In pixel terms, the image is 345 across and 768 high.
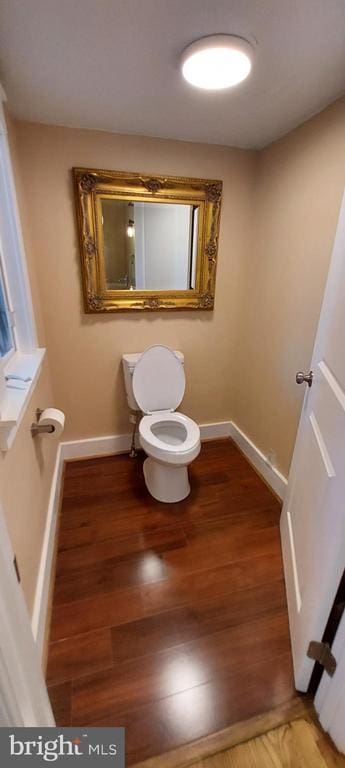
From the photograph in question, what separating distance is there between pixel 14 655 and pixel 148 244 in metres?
1.92

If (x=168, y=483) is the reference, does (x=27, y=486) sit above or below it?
above

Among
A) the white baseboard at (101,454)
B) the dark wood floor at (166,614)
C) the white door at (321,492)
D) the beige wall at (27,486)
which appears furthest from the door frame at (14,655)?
the white door at (321,492)

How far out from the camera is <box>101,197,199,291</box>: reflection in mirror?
1.86 meters

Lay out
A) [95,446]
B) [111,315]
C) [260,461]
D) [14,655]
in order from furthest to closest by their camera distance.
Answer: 1. [95,446]
2. [260,461]
3. [111,315]
4. [14,655]

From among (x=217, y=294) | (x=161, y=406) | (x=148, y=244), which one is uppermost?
(x=148, y=244)

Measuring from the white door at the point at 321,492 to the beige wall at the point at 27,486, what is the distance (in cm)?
94

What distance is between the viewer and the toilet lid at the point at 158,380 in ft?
6.57

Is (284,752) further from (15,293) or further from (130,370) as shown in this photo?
(15,293)

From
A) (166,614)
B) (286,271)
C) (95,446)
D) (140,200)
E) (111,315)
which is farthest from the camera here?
(95,446)

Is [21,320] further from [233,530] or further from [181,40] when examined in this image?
[233,530]

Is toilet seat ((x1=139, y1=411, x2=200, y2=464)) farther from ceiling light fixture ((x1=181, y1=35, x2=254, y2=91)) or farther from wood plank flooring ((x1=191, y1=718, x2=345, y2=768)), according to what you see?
ceiling light fixture ((x1=181, y1=35, x2=254, y2=91))

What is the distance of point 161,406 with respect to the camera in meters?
2.09

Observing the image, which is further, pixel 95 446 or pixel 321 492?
pixel 95 446

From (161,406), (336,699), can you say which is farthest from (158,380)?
(336,699)
